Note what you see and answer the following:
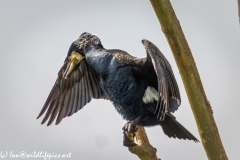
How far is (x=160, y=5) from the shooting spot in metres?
4.96

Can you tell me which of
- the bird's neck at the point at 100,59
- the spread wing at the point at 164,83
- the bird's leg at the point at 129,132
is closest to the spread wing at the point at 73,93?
the bird's neck at the point at 100,59

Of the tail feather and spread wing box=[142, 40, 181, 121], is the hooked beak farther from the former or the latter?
the tail feather

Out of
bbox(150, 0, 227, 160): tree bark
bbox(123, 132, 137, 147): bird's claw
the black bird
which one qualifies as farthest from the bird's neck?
bbox(150, 0, 227, 160): tree bark

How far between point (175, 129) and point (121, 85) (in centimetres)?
76

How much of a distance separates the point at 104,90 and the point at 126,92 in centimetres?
40

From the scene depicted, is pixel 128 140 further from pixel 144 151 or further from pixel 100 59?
pixel 100 59

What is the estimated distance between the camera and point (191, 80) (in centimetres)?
491

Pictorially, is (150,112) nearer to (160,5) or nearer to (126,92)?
(126,92)

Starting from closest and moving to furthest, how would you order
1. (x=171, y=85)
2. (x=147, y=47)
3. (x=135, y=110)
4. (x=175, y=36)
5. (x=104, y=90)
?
(x=175, y=36), (x=171, y=85), (x=147, y=47), (x=135, y=110), (x=104, y=90)

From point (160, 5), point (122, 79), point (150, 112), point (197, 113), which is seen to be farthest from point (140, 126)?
point (160, 5)

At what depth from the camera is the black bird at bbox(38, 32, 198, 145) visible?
5.54 m

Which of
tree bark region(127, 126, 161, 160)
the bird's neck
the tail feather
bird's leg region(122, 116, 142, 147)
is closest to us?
tree bark region(127, 126, 161, 160)

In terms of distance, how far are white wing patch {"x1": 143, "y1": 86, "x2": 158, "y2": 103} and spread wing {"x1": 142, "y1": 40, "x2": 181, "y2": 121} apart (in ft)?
0.74

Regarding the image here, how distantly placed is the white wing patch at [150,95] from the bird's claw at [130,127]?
35 cm
